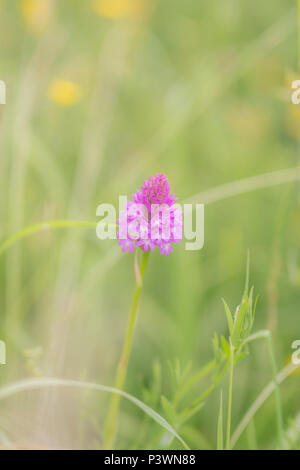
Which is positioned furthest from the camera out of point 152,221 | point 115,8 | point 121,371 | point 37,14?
point 115,8

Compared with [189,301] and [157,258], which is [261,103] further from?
[189,301]

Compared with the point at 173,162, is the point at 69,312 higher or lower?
lower

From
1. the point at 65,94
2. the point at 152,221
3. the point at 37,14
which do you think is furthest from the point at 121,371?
the point at 37,14

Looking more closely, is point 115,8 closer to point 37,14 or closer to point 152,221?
point 37,14

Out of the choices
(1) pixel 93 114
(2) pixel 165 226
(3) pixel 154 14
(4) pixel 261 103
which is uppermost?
(3) pixel 154 14

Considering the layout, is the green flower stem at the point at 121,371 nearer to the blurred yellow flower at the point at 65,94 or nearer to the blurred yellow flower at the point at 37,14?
the blurred yellow flower at the point at 65,94

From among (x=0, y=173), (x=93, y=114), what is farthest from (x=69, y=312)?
(x=93, y=114)
